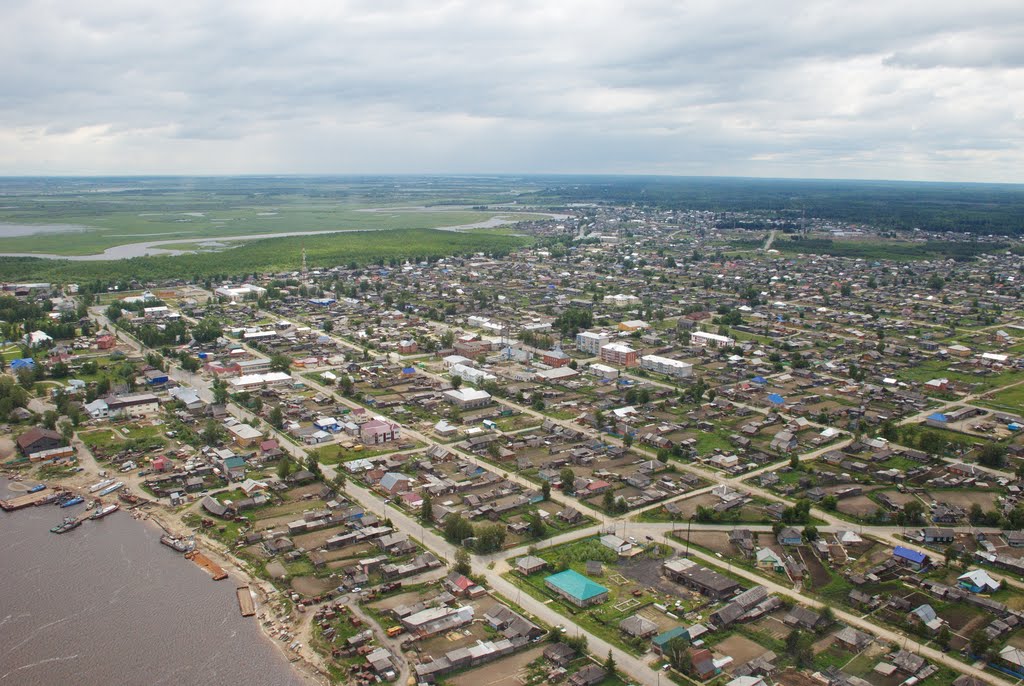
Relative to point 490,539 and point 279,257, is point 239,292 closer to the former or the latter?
point 279,257

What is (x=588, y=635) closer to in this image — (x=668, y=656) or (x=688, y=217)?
(x=668, y=656)

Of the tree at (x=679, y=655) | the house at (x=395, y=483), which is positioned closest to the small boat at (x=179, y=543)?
the house at (x=395, y=483)

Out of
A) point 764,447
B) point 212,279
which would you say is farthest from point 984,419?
point 212,279

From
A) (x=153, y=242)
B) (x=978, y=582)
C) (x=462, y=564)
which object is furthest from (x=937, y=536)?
(x=153, y=242)

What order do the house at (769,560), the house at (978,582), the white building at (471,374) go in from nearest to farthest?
the house at (978,582), the house at (769,560), the white building at (471,374)

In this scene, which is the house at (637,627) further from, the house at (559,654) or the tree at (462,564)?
the tree at (462,564)

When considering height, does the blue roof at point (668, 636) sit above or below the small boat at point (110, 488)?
below

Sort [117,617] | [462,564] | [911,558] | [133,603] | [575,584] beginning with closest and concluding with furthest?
[117,617], [575,584], [133,603], [462,564], [911,558]
